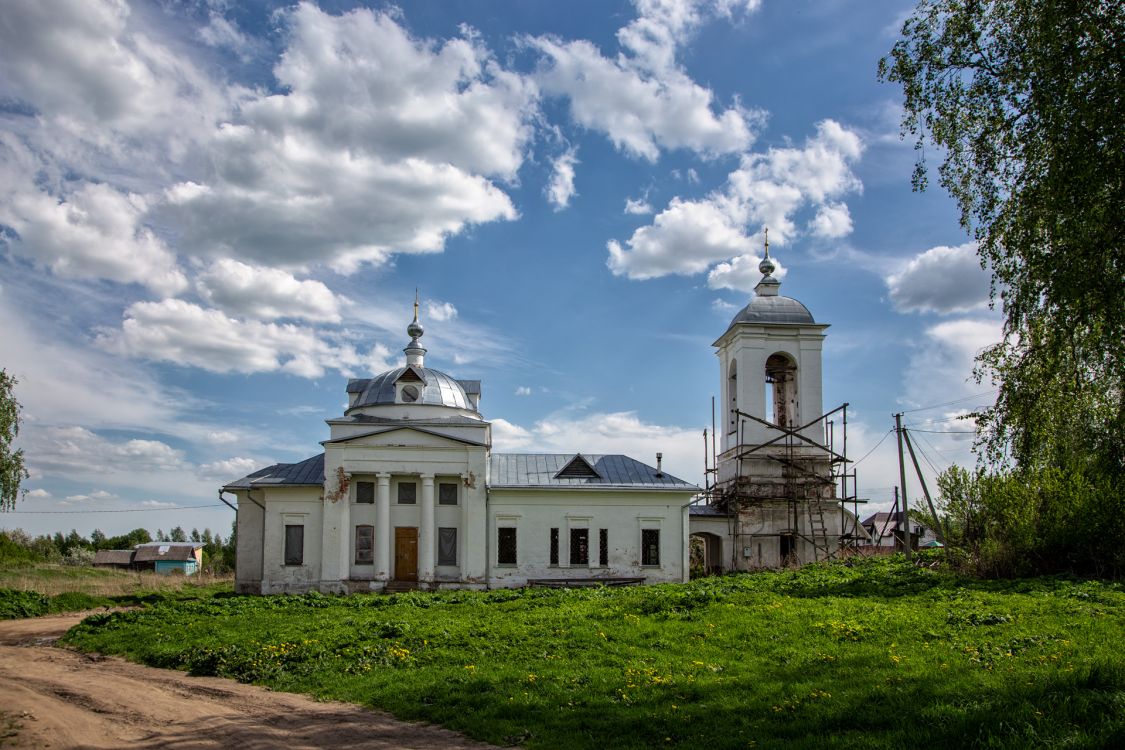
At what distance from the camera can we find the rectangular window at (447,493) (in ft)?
106

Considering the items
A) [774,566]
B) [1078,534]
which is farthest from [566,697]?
[774,566]

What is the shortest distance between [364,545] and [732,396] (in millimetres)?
15276

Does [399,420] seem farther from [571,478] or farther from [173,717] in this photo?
[173,717]

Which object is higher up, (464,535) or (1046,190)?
(1046,190)

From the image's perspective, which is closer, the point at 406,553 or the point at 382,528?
the point at 382,528

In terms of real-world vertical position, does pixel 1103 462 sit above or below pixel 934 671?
above

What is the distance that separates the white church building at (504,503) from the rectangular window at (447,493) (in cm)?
4

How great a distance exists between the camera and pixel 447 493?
32250 mm

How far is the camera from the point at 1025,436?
1227cm

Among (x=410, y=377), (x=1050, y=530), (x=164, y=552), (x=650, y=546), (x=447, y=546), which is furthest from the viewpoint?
(x=164, y=552)

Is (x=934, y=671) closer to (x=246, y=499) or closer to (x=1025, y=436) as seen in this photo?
(x=1025, y=436)

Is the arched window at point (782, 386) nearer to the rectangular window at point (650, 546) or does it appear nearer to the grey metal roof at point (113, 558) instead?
the rectangular window at point (650, 546)

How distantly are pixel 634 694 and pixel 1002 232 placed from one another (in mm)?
7389

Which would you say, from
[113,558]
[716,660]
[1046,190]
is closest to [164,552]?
[113,558]
